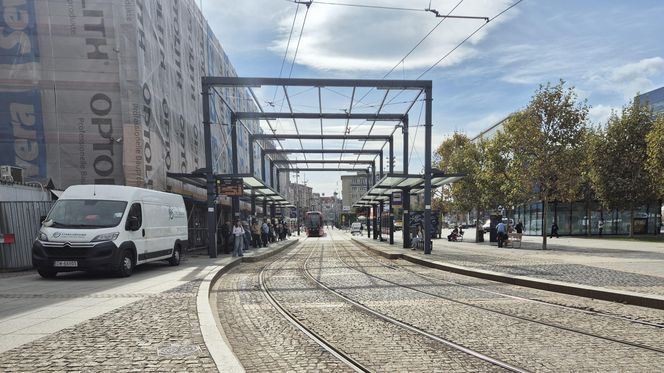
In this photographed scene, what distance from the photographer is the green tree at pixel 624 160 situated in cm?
3284

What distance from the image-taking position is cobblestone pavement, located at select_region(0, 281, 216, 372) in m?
4.44

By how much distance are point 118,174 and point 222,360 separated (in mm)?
14886

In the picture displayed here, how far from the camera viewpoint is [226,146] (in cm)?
3250

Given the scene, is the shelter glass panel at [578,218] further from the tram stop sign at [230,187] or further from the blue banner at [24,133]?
the blue banner at [24,133]

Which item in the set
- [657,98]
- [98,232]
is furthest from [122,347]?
[657,98]

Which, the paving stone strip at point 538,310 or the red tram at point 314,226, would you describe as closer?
the paving stone strip at point 538,310

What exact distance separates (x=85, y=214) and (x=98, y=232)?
31.4 inches

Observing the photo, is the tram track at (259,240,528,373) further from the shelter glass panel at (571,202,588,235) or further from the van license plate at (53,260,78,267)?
the shelter glass panel at (571,202,588,235)

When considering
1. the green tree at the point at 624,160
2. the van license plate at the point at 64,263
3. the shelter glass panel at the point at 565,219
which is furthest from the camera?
the shelter glass panel at the point at 565,219

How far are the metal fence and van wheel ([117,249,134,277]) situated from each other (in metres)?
4.24

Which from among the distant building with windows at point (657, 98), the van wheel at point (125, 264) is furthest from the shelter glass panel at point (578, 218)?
the distant building with windows at point (657, 98)

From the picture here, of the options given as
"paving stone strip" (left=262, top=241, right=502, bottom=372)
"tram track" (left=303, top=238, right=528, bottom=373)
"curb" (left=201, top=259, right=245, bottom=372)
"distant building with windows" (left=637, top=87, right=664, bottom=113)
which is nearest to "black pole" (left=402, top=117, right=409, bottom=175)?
"tram track" (left=303, top=238, right=528, bottom=373)

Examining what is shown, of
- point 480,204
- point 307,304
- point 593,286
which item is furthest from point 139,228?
point 480,204

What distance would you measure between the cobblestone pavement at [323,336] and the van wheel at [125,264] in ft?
12.3
